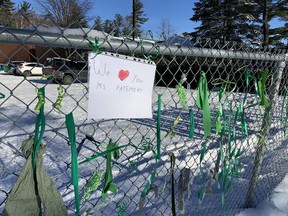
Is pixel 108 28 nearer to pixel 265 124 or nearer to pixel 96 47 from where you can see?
pixel 96 47

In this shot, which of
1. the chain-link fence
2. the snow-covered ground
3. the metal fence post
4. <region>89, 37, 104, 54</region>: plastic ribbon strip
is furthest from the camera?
the metal fence post

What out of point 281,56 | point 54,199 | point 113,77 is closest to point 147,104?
point 113,77

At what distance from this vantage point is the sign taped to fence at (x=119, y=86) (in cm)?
114

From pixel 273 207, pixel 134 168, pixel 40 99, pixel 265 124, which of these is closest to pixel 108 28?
pixel 40 99

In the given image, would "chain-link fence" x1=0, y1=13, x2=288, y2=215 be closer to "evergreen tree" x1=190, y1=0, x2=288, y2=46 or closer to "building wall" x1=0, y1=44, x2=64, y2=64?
"building wall" x1=0, y1=44, x2=64, y2=64

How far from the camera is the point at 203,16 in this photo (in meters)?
26.4

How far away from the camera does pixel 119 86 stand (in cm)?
124

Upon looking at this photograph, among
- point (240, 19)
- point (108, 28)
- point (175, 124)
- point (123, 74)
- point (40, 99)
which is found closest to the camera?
point (40, 99)

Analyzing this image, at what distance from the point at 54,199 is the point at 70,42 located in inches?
26.2

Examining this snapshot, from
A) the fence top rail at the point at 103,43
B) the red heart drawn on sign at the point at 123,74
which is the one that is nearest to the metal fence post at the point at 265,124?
the fence top rail at the point at 103,43

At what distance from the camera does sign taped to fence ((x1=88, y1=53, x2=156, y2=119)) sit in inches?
44.8

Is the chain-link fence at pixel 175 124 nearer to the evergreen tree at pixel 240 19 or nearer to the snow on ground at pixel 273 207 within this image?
the snow on ground at pixel 273 207

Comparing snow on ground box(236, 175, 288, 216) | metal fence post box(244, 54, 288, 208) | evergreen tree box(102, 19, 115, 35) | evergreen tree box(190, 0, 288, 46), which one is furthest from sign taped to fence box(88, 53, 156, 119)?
evergreen tree box(190, 0, 288, 46)

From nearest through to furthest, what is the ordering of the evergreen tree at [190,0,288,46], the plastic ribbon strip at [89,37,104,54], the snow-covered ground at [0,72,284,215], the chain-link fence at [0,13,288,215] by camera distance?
the plastic ribbon strip at [89,37,104,54] → the chain-link fence at [0,13,288,215] → the snow-covered ground at [0,72,284,215] → the evergreen tree at [190,0,288,46]
